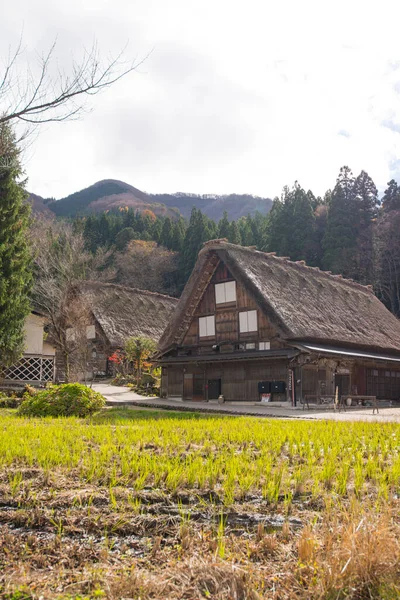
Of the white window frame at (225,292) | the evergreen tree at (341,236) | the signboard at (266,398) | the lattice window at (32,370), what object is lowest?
the signboard at (266,398)

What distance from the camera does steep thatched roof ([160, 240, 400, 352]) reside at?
2041 centimetres

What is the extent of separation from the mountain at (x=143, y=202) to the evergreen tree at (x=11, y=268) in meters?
51.8

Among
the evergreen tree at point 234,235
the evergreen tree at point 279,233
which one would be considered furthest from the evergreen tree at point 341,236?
the evergreen tree at point 234,235

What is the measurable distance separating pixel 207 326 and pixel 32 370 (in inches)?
319

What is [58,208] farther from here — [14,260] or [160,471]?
[160,471]

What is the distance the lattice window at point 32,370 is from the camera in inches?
882

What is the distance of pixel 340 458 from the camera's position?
5.50 meters

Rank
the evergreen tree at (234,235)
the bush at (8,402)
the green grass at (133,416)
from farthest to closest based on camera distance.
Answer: the evergreen tree at (234,235) → the bush at (8,402) → the green grass at (133,416)

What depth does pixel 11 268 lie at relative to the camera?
19484 millimetres

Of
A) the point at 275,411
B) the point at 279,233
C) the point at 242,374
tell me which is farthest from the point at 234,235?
the point at 275,411

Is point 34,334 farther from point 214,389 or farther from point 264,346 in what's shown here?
point 264,346

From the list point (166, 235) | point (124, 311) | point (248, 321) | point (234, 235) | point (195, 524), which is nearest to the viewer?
point (195, 524)

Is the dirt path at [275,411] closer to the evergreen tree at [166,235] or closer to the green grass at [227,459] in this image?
the green grass at [227,459]

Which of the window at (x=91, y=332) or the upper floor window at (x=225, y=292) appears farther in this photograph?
the window at (x=91, y=332)
